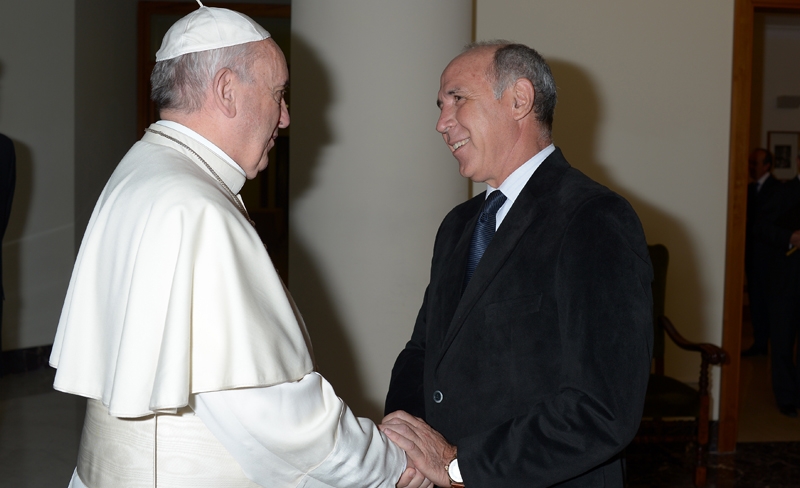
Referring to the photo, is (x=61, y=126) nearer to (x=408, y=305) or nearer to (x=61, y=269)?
(x=61, y=269)

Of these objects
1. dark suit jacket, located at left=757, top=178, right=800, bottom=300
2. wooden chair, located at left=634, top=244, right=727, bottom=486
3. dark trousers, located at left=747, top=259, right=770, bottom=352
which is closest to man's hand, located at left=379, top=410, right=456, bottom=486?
wooden chair, located at left=634, top=244, right=727, bottom=486

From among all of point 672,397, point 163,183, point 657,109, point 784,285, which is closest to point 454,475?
point 163,183

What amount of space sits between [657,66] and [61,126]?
210 inches

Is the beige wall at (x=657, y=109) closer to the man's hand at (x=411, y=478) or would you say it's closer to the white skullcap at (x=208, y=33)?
the white skullcap at (x=208, y=33)

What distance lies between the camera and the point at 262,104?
5.98ft

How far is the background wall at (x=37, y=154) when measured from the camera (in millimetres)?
6922

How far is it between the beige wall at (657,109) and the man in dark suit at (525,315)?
274 cm

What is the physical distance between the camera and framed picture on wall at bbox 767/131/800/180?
11.3 metres

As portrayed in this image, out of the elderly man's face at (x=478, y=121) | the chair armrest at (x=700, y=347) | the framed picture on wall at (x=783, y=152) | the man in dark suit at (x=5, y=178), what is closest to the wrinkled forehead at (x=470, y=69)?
the elderly man's face at (x=478, y=121)

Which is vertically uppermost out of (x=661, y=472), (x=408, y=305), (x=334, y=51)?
(x=334, y=51)

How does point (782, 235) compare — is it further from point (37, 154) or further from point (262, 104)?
point (37, 154)

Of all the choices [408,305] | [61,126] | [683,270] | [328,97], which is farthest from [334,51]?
[61,126]

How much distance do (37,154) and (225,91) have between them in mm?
6046

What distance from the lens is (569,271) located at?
171 centimetres
